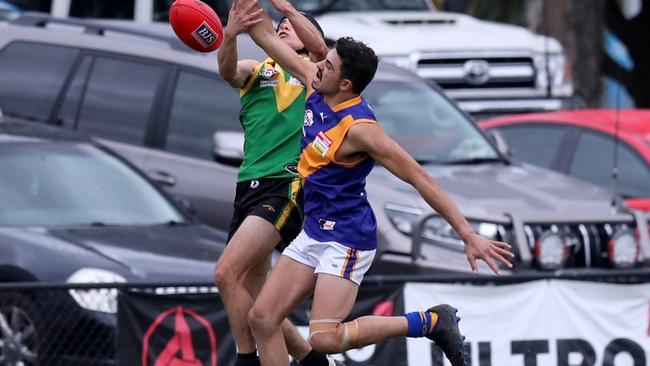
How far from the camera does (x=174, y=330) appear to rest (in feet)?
32.2

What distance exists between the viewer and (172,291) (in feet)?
32.3

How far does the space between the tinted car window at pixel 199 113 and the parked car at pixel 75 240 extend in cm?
90

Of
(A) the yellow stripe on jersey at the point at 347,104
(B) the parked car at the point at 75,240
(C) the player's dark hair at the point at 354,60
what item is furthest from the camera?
(B) the parked car at the point at 75,240

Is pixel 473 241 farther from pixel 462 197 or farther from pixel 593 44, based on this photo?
pixel 593 44

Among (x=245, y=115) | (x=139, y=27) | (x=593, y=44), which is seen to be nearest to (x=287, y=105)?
(x=245, y=115)

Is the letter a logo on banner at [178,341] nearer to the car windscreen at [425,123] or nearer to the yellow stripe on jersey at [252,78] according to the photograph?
the yellow stripe on jersey at [252,78]

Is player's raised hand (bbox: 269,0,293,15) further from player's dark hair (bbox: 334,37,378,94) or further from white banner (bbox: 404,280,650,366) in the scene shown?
white banner (bbox: 404,280,650,366)

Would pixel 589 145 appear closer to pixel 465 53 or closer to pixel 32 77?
pixel 465 53

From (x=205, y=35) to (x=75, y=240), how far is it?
2.94 metres

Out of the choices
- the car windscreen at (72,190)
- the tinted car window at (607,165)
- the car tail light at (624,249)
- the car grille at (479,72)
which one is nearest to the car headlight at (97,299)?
the car windscreen at (72,190)

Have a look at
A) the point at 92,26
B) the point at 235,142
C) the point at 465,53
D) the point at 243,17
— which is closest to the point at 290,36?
the point at 243,17

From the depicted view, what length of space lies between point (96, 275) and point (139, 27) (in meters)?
4.11

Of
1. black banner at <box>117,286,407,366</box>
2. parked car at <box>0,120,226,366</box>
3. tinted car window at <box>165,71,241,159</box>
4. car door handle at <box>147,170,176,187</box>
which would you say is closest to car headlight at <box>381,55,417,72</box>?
tinted car window at <box>165,71,241,159</box>

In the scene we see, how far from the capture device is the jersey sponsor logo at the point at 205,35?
309 inches
